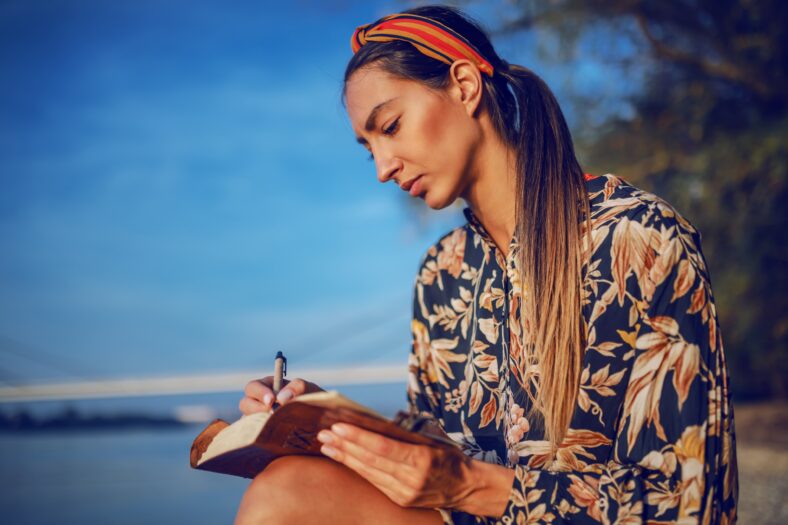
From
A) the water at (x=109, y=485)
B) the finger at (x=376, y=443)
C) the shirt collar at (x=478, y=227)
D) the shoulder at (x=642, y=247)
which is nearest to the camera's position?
the finger at (x=376, y=443)

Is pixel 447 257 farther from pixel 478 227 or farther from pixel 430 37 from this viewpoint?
pixel 430 37

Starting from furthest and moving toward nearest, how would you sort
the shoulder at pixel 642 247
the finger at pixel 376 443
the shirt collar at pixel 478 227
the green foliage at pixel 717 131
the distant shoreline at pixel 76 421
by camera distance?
the distant shoreline at pixel 76 421, the green foliage at pixel 717 131, the shirt collar at pixel 478 227, the shoulder at pixel 642 247, the finger at pixel 376 443

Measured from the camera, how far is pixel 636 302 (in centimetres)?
131

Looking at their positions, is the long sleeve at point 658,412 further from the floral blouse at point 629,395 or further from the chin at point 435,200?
the chin at point 435,200

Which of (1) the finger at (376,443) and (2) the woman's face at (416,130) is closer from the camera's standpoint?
(1) the finger at (376,443)

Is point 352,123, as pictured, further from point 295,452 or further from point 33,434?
point 33,434

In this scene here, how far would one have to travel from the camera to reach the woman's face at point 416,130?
1.59m

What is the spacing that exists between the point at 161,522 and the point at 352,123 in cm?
214

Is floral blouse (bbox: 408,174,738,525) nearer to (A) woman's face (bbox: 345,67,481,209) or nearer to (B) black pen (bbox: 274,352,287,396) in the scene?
(A) woman's face (bbox: 345,67,481,209)

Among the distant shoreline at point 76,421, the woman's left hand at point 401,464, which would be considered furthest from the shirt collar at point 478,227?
the distant shoreline at point 76,421

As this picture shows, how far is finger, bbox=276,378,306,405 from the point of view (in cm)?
134

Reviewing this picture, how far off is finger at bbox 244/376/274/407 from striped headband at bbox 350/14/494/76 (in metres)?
0.73

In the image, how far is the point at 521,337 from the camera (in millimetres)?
1494

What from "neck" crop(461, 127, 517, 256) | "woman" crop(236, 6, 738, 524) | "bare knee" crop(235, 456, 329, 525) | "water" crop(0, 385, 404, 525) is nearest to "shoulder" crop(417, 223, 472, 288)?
"woman" crop(236, 6, 738, 524)
